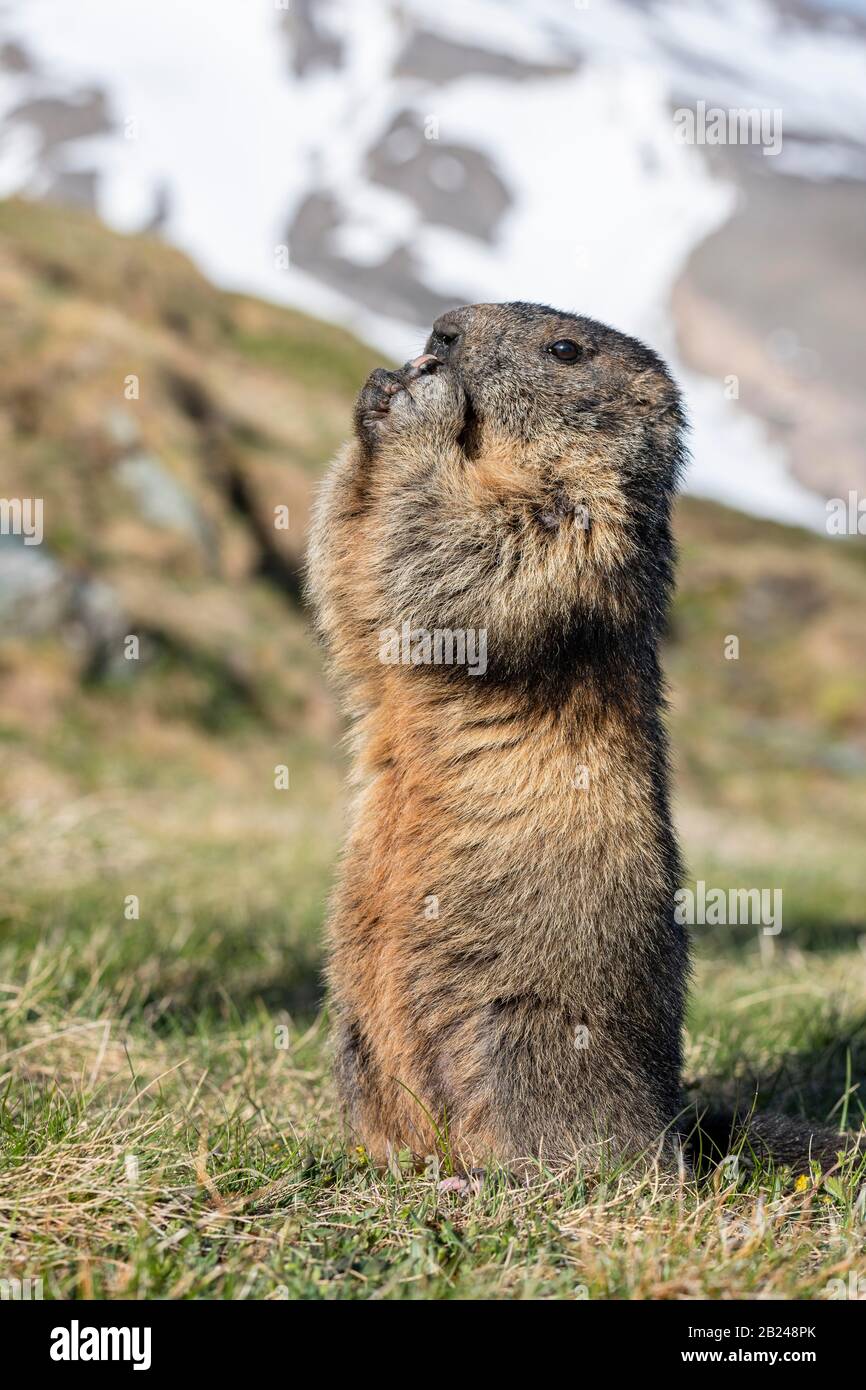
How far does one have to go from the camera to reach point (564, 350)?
4.64 meters

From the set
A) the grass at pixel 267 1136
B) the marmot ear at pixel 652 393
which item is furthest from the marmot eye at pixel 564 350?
the grass at pixel 267 1136

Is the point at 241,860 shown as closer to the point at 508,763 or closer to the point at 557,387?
the point at 557,387

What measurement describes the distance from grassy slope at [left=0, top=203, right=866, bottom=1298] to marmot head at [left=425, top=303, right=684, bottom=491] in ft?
7.82

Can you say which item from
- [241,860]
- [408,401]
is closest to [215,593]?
[241,860]

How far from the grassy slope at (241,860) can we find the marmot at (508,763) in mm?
310

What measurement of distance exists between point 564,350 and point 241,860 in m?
6.65

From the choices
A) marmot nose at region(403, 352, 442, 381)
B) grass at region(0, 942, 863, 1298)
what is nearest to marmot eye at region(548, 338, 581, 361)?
marmot nose at region(403, 352, 442, 381)

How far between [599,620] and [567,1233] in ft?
5.98

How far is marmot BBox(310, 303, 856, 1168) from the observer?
147 inches

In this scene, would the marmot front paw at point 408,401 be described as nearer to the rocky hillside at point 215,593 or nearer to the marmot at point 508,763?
the marmot at point 508,763

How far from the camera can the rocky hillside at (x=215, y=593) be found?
44.9 ft

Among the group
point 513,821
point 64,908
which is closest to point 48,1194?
point 513,821

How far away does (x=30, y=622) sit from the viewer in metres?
13.9
